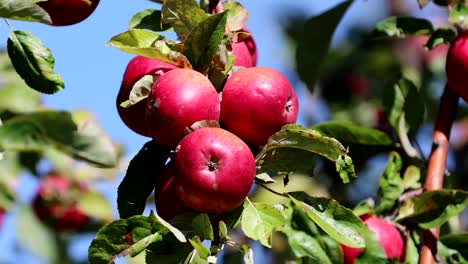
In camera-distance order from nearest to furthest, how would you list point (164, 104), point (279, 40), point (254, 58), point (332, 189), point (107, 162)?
point (107, 162) < point (164, 104) < point (254, 58) < point (332, 189) < point (279, 40)

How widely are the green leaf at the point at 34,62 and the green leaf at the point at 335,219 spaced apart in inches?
14.0

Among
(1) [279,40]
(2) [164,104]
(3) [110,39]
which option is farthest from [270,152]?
(1) [279,40]

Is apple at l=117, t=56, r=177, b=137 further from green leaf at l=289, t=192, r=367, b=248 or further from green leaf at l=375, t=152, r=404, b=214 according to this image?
green leaf at l=375, t=152, r=404, b=214

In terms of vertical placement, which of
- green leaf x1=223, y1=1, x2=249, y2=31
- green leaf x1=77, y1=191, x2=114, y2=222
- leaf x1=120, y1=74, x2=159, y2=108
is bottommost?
green leaf x1=77, y1=191, x2=114, y2=222

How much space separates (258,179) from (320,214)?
0.10 m

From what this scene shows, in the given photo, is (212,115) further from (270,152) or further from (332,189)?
(332,189)

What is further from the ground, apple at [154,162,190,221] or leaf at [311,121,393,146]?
apple at [154,162,190,221]

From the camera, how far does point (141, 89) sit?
121cm

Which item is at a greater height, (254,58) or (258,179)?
(254,58)

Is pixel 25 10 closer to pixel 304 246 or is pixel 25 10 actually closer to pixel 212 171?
pixel 212 171

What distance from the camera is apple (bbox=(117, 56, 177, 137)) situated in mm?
1222

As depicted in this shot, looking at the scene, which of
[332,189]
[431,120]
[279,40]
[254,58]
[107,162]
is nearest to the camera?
[107,162]

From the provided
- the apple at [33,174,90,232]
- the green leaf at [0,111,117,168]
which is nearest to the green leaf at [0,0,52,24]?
the green leaf at [0,111,117,168]

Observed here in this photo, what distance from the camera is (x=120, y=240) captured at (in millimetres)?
1159
